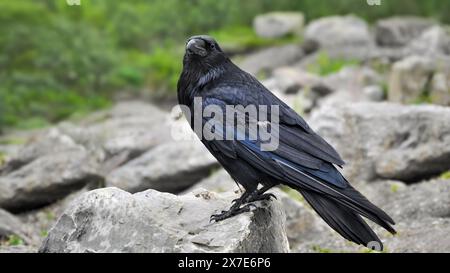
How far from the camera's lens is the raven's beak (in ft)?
19.2

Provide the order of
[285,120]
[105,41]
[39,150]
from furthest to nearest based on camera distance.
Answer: [105,41] < [39,150] < [285,120]

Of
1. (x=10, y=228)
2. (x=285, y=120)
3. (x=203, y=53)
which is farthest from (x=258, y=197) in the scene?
(x=10, y=228)

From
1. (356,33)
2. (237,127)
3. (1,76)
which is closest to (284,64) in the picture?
(356,33)

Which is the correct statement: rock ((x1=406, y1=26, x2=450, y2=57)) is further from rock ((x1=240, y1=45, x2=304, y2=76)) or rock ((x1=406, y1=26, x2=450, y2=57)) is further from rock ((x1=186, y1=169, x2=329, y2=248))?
rock ((x1=186, y1=169, x2=329, y2=248))

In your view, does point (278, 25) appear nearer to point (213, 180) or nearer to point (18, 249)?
point (213, 180)

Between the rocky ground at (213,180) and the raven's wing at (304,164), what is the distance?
1.38ft

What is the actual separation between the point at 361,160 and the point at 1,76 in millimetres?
12020

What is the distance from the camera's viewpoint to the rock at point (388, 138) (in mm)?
8617

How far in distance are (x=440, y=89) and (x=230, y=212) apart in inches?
324

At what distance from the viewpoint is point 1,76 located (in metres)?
18.6

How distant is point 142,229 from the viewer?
4973 mm

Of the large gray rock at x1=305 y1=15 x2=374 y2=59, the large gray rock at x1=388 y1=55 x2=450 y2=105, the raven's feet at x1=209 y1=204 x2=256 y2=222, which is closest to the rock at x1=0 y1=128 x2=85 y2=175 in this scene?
the raven's feet at x1=209 y1=204 x2=256 y2=222

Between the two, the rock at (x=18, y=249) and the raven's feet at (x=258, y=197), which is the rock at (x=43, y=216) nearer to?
the rock at (x=18, y=249)
